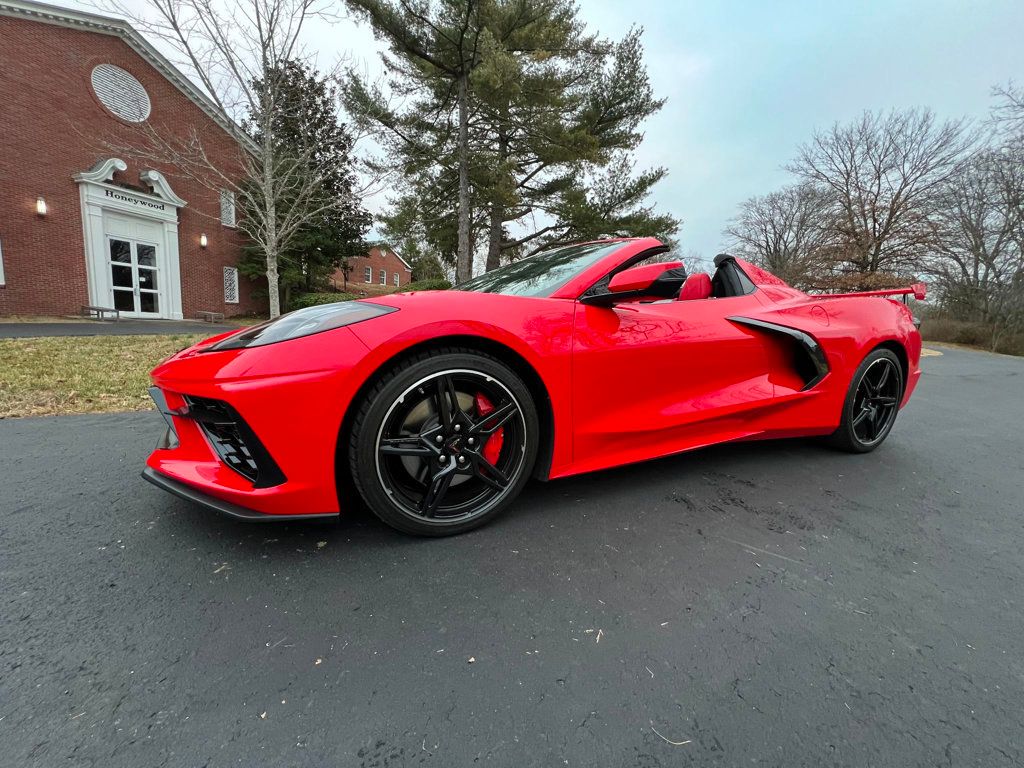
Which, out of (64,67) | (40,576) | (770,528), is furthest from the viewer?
Answer: (64,67)

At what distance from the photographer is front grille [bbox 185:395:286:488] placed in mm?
1403

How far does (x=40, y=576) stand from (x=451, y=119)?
14.8m

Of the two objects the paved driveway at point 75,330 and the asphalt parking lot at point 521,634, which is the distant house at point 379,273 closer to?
the paved driveway at point 75,330

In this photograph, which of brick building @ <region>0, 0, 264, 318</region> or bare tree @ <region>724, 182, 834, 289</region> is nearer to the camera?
brick building @ <region>0, 0, 264, 318</region>

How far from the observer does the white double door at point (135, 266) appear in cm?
1349

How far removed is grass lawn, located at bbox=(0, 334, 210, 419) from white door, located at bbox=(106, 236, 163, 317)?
29.5 feet

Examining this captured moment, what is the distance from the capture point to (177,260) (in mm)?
14781

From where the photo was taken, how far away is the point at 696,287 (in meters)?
2.39

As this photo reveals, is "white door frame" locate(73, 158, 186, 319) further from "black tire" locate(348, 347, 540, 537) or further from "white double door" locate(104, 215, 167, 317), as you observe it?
"black tire" locate(348, 347, 540, 537)

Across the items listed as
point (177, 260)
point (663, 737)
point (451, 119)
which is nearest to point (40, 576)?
point (663, 737)

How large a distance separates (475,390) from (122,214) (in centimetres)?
1713

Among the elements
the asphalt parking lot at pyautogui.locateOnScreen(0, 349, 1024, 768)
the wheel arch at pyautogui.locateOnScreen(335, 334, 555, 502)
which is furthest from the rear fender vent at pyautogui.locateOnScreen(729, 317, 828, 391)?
the wheel arch at pyautogui.locateOnScreen(335, 334, 555, 502)

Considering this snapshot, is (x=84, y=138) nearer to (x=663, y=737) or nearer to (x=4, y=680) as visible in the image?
(x=4, y=680)

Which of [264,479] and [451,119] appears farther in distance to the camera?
[451,119]
